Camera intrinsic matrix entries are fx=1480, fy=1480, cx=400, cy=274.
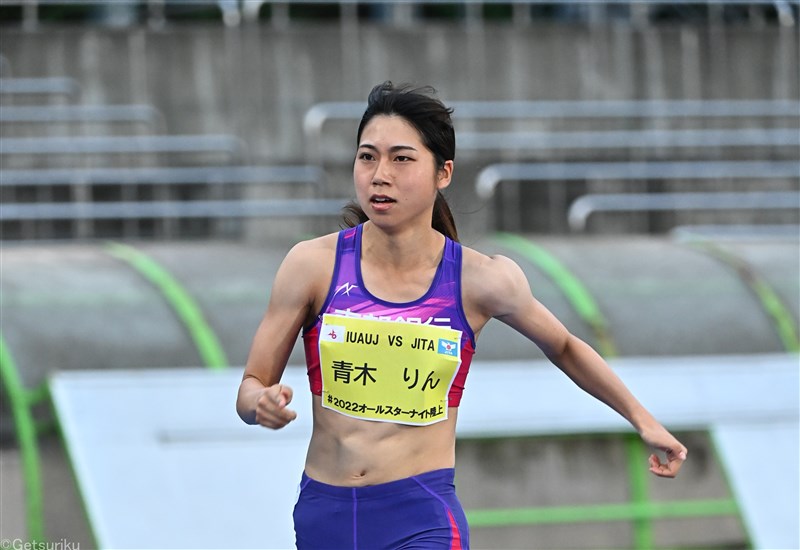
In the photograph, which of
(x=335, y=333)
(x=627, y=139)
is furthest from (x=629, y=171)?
Answer: (x=335, y=333)

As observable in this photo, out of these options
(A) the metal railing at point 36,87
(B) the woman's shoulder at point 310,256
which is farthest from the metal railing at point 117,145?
(B) the woman's shoulder at point 310,256

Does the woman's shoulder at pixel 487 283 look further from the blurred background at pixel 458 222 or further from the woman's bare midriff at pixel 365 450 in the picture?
the blurred background at pixel 458 222

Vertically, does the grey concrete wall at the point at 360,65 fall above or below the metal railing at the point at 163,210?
above

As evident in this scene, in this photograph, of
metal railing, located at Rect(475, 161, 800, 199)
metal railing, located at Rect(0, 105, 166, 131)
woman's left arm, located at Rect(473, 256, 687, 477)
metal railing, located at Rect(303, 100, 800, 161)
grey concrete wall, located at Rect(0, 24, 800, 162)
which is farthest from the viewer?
grey concrete wall, located at Rect(0, 24, 800, 162)

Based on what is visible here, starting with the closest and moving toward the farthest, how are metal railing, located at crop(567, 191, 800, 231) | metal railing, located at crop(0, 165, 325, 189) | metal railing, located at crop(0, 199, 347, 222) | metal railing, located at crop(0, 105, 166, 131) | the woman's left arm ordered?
the woman's left arm, metal railing, located at crop(0, 199, 347, 222), metal railing, located at crop(0, 165, 325, 189), metal railing, located at crop(0, 105, 166, 131), metal railing, located at crop(567, 191, 800, 231)

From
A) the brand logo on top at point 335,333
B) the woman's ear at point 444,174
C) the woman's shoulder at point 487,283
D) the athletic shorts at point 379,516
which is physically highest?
the woman's ear at point 444,174

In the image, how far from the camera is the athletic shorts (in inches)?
158

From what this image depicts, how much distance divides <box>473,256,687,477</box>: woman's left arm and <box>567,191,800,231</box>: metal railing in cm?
787

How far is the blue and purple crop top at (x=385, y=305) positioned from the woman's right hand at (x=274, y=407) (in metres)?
0.47

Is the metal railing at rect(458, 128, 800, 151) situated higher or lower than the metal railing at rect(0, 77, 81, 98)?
lower

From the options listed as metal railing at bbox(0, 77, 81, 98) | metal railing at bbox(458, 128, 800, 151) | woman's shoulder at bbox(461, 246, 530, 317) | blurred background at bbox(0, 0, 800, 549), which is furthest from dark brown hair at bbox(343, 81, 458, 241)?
metal railing at bbox(0, 77, 81, 98)

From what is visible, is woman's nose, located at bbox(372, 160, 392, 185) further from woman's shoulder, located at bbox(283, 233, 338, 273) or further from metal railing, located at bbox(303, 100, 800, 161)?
metal railing, located at bbox(303, 100, 800, 161)

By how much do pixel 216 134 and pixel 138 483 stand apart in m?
5.34

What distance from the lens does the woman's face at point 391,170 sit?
3963mm
